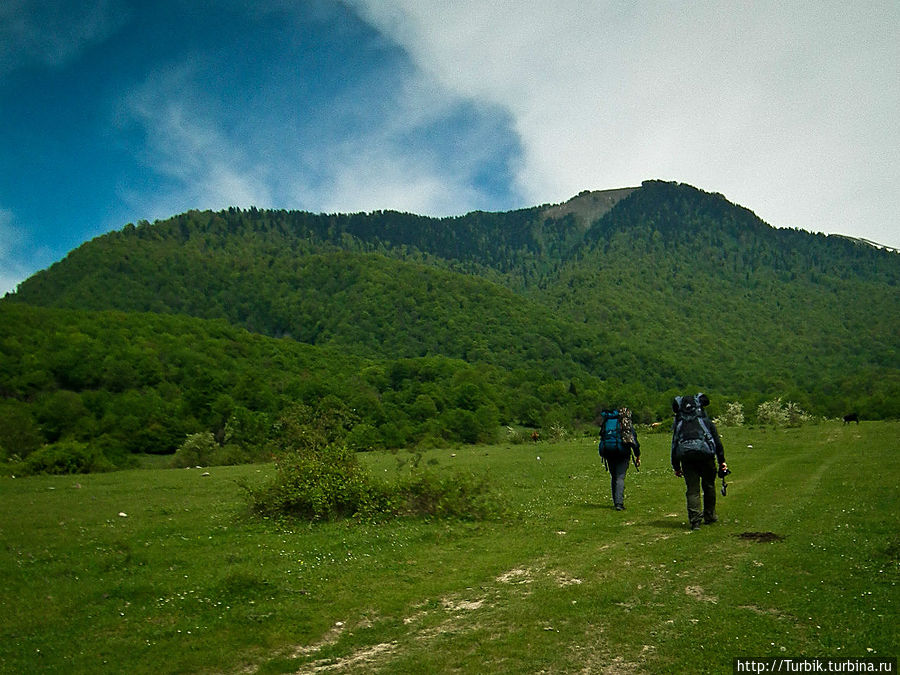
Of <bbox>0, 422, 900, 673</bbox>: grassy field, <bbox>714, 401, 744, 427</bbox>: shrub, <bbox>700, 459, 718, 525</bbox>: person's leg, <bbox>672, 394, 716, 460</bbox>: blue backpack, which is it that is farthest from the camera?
<bbox>714, 401, 744, 427</bbox>: shrub

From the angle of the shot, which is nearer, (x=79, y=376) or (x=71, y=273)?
(x=79, y=376)

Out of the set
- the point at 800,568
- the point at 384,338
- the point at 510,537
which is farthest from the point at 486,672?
the point at 384,338

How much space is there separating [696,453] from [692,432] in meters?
0.52

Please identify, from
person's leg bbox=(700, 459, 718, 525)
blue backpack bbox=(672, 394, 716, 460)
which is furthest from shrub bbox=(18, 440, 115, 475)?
person's leg bbox=(700, 459, 718, 525)

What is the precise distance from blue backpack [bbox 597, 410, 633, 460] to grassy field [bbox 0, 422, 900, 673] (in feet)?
5.61

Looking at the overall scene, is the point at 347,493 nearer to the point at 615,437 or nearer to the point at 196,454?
the point at 615,437

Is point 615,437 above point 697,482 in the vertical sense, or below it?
above

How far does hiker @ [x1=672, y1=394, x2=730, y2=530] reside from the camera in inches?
521

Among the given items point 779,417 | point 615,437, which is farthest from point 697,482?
point 779,417

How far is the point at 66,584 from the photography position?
10633 mm

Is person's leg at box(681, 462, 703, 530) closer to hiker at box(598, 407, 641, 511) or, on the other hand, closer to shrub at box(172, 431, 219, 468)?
hiker at box(598, 407, 641, 511)

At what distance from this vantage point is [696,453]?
13211mm

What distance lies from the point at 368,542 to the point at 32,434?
55.8 meters

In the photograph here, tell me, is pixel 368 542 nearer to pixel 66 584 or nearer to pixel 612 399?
pixel 66 584
